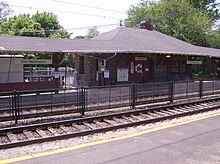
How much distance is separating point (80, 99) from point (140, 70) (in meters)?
11.2

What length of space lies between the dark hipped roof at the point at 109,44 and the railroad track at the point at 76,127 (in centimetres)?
569

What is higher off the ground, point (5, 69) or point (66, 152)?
point (5, 69)

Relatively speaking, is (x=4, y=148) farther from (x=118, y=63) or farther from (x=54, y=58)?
(x=118, y=63)

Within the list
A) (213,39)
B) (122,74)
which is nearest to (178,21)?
(213,39)

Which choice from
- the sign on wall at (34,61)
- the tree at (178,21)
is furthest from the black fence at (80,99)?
the tree at (178,21)

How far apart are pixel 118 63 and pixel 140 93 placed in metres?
7.71

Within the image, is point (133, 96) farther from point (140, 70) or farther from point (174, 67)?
point (174, 67)

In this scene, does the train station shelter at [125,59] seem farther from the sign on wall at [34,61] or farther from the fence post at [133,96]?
the fence post at [133,96]

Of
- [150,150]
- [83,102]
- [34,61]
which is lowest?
[150,150]

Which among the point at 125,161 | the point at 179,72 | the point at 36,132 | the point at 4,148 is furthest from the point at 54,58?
the point at 179,72

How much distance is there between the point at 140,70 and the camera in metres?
20.2

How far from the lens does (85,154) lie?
18.6ft

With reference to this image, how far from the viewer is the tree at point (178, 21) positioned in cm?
3288

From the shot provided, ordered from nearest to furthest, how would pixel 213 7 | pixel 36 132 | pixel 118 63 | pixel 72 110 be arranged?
1. pixel 36 132
2. pixel 72 110
3. pixel 118 63
4. pixel 213 7
